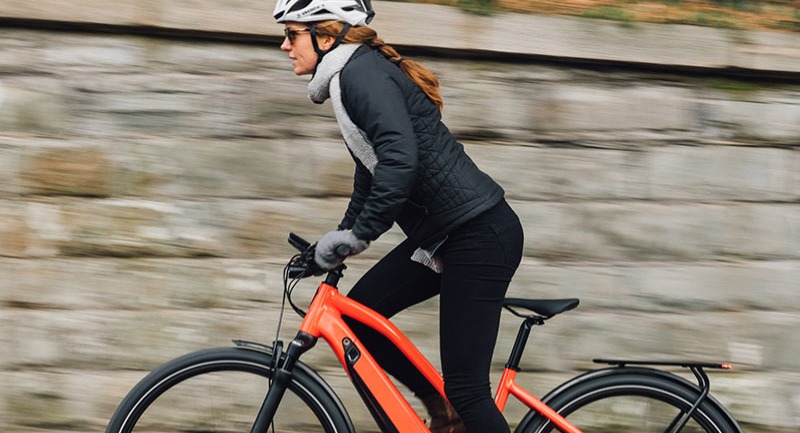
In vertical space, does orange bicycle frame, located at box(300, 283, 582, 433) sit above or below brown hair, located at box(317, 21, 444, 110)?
below

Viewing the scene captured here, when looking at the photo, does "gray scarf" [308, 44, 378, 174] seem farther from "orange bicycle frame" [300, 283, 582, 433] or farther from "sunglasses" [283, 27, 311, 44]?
"orange bicycle frame" [300, 283, 582, 433]

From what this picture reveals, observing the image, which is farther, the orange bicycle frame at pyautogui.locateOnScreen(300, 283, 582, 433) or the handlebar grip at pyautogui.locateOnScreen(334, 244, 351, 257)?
the orange bicycle frame at pyautogui.locateOnScreen(300, 283, 582, 433)

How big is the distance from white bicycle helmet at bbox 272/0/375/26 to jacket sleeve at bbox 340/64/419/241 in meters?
0.25

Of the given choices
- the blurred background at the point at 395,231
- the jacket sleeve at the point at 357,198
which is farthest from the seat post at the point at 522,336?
the blurred background at the point at 395,231

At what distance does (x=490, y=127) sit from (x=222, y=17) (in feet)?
4.38

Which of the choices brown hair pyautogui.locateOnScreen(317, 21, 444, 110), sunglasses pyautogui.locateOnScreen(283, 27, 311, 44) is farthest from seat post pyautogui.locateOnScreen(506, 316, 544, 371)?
sunglasses pyautogui.locateOnScreen(283, 27, 311, 44)

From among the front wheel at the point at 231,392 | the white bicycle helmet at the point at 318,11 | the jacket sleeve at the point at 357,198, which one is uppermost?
the white bicycle helmet at the point at 318,11

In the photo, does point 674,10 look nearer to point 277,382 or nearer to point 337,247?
point 337,247

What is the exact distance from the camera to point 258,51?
4.87 meters

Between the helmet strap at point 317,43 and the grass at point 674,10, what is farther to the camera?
the grass at point 674,10

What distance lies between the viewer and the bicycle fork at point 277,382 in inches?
149

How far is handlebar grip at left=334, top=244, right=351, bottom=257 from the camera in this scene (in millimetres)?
Answer: 3584

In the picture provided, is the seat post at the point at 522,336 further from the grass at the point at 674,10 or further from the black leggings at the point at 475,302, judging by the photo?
the grass at the point at 674,10

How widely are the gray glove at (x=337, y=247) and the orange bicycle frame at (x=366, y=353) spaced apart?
0.83 feet
